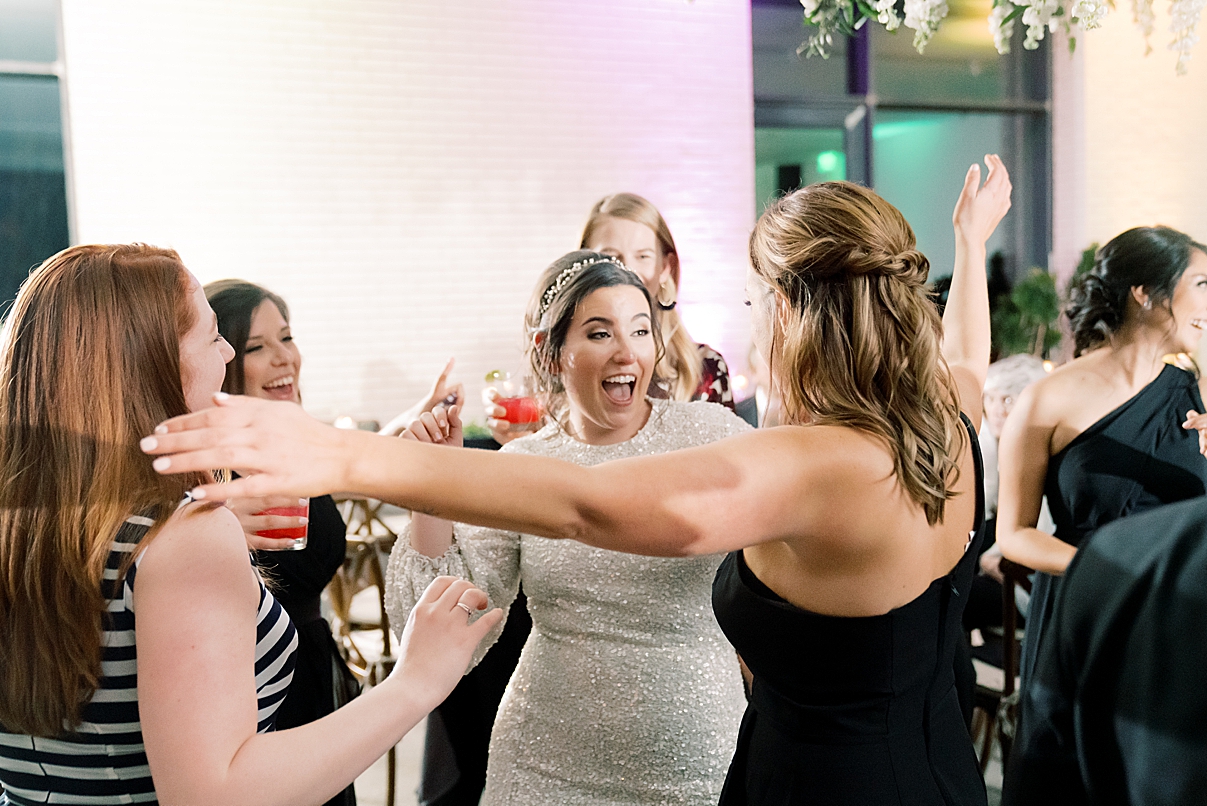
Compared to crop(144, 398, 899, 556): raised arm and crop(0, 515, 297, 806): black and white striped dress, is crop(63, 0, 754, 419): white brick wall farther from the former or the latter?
crop(144, 398, 899, 556): raised arm

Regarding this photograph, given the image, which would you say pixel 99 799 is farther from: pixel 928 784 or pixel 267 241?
pixel 267 241

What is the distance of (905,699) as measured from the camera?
137cm

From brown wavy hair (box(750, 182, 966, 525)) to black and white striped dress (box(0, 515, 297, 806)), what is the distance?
2.55 feet

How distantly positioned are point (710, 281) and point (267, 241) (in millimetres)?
2860

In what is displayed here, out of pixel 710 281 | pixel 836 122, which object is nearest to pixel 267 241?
pixel 710 281

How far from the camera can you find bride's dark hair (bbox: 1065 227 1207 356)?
8.59ft

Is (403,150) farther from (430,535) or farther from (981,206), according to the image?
(430,535)

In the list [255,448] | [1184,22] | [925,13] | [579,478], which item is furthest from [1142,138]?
[255,448]

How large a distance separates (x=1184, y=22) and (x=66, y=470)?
1.98 metres

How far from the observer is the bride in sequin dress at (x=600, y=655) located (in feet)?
5.62

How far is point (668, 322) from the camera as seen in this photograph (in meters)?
3.01

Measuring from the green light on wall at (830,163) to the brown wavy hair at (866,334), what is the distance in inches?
242

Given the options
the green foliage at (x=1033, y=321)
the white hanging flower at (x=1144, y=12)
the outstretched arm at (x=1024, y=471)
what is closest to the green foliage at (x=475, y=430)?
the outstretched arm at (x=1024, y=471)

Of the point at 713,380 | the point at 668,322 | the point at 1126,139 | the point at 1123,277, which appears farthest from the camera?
the point at 1126,139
